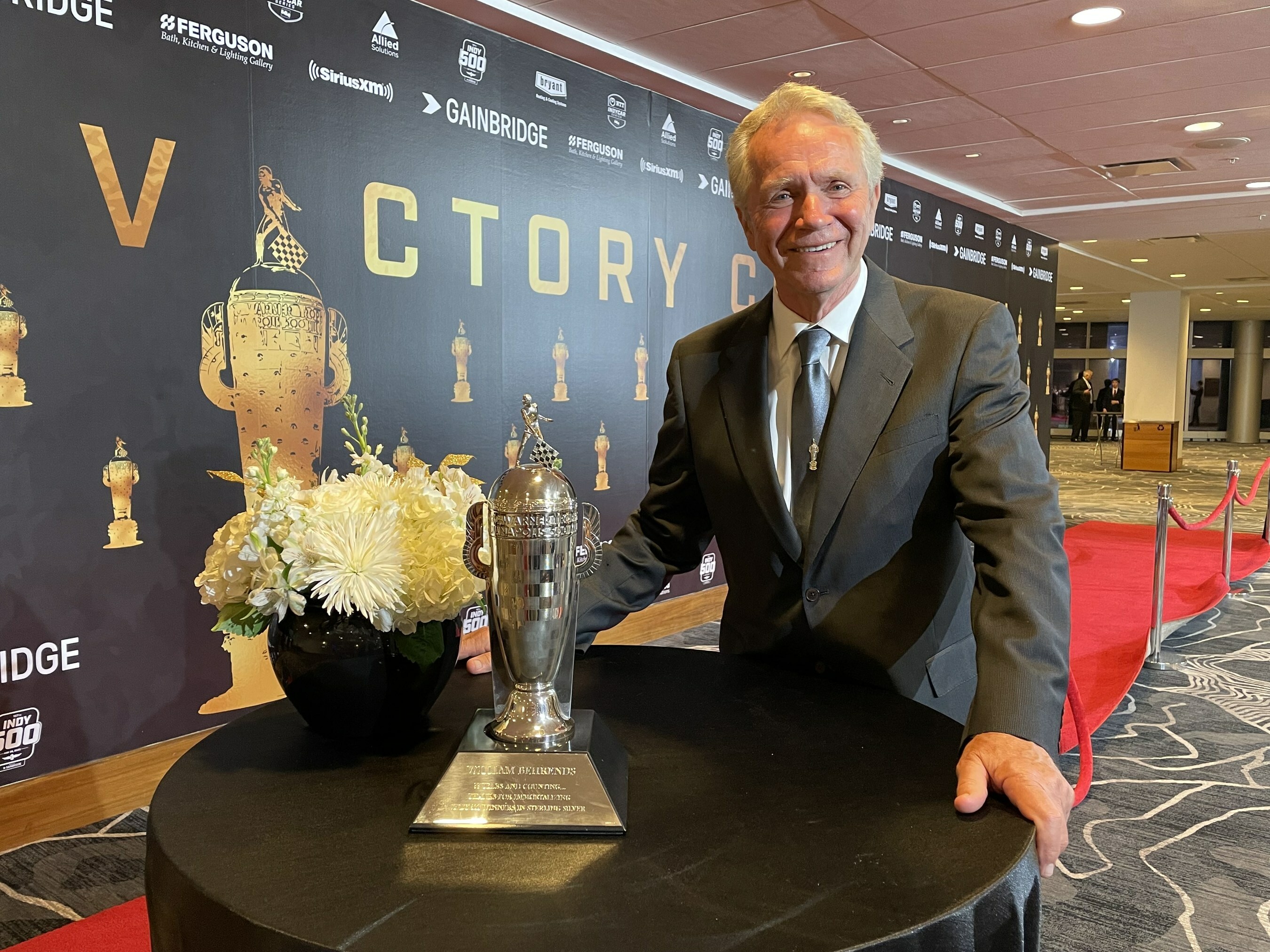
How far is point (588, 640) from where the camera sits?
1.72m

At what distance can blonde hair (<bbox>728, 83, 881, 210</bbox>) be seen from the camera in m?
1.67

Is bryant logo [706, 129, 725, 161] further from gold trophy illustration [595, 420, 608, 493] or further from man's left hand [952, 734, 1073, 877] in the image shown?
man's left hand [952, 734, 1073, 877]

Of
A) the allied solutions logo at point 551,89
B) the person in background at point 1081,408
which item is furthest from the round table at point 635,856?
the person in background at point 1081,408

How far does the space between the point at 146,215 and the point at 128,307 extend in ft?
1.06

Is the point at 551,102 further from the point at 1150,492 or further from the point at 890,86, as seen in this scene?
the point at 1150,492

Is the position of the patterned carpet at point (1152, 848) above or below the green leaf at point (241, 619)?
below

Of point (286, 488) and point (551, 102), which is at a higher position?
point (551, 102)

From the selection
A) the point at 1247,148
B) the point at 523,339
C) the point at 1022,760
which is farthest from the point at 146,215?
the point at 1247,148

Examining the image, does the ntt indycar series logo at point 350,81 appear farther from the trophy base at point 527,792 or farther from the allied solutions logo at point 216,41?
the trophy base at point 527,792

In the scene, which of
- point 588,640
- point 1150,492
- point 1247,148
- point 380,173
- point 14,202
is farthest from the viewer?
point 1150,492

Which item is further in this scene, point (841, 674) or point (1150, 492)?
point (1150, 492)

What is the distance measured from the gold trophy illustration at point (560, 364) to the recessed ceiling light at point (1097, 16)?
2917 millimetres

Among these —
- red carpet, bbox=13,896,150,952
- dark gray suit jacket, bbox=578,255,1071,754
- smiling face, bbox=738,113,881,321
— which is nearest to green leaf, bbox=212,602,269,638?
dark gray suit jacket, bbox=578,255,1071,754

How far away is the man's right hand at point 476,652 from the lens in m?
1.64
